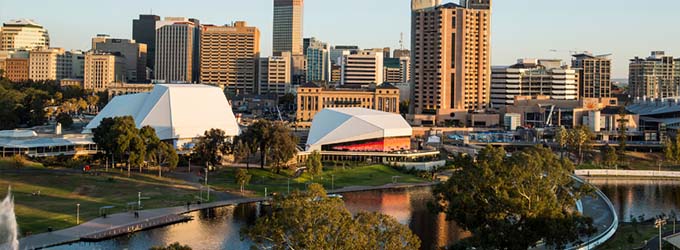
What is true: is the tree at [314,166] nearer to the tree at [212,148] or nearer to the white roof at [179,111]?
the tree at [212,148]

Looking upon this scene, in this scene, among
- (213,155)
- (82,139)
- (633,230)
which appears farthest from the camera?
(82,139)

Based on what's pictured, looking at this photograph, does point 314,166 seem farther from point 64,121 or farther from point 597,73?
point 597,73

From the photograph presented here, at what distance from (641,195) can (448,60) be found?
66.4m

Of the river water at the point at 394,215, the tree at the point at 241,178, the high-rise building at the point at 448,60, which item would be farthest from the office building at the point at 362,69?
the tree at the point at 241,178

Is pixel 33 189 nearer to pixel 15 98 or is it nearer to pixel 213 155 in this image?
pixel 213 155

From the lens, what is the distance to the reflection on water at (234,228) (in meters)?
46.2

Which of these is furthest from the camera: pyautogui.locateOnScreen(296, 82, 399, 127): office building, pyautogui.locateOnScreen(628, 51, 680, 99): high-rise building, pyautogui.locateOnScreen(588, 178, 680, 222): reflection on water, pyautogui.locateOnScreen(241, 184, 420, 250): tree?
pyautogui.locateOnScreen(628, 51, 680, 99): high-rise building

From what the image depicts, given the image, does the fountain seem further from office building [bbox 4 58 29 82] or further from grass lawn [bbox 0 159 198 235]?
office building [bbox 4 58 29 82]

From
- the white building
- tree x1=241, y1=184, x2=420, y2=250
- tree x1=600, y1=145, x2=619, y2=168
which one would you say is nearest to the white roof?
the white building

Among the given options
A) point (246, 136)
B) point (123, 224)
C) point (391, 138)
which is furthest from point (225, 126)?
point (123, 224)

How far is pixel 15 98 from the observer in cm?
10744

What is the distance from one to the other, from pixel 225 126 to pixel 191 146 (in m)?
Answer: 5.83

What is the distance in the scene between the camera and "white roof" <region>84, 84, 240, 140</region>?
8606cm

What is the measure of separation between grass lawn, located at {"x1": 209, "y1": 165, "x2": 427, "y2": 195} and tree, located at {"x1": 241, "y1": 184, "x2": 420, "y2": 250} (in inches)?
1407
